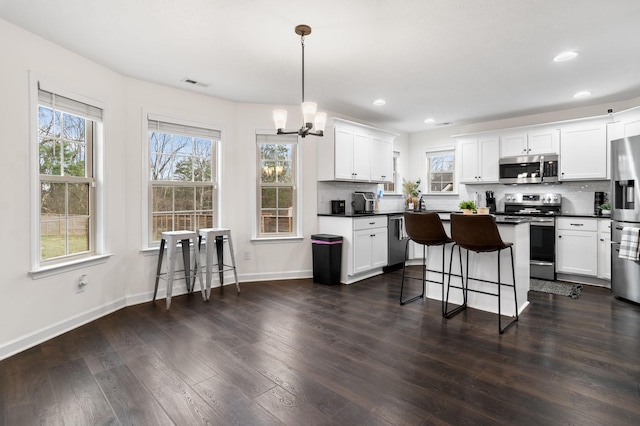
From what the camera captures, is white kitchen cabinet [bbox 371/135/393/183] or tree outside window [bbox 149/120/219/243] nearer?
tree outside window [bbox 149/120/219/243]

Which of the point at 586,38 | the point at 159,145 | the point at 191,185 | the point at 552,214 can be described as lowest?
the point at 552,214

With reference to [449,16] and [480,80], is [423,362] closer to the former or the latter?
[449,16]

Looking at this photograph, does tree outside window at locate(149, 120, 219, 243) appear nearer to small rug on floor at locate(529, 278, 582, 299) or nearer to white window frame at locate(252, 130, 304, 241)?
white window frame at locate(252, 130, 304, 241)

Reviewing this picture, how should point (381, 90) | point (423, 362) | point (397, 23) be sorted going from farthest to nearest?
point (381, 90), point (397, 23), point (423, 362)

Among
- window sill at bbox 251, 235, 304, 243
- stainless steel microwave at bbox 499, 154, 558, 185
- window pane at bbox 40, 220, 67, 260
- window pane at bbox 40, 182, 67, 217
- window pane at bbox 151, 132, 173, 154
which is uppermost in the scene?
window pane at bbox 151, 132, 173, 154

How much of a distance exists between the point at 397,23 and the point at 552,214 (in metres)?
3.80

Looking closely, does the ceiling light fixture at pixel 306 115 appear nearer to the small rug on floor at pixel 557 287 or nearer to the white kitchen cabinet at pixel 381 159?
the white kitchen cabinet at pixel 381 159

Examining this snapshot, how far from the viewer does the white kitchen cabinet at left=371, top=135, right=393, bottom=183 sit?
5691 mm

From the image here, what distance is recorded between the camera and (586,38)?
2.88 meters

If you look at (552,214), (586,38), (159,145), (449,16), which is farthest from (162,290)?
(552,214)

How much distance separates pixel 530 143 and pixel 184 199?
514 cm

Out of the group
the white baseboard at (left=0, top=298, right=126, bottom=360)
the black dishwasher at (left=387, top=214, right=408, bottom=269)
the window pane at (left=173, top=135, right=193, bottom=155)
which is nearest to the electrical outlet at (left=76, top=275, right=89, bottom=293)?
the white baseboard at (left=0, top=298, right=126, bottom=360)

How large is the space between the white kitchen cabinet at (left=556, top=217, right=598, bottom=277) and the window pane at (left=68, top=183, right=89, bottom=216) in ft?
19.2

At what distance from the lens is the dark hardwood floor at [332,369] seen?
1.87 m
